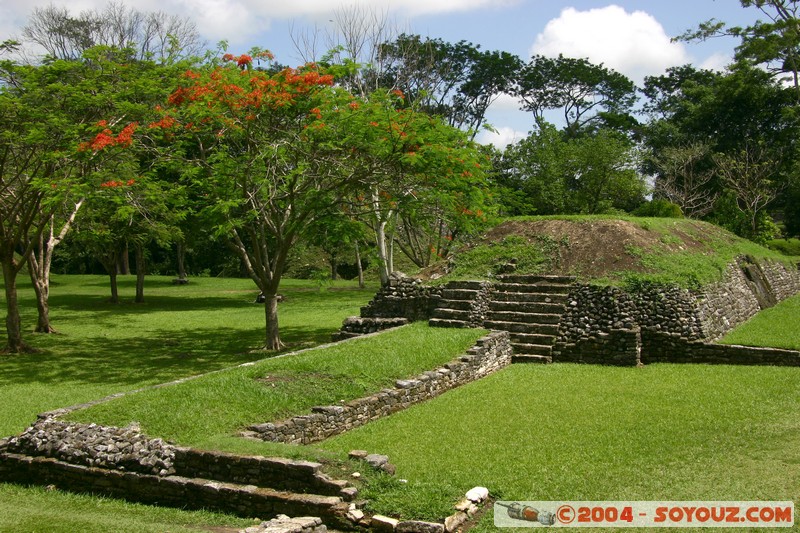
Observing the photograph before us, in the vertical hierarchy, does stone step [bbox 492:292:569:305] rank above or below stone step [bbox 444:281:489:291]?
below

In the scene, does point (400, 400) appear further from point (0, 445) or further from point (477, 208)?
point (477, 208)

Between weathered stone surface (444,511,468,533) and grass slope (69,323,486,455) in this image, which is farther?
grass slope (69,323,486,455)

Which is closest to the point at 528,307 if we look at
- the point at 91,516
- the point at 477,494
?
the point at 477,494

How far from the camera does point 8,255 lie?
1791 cm

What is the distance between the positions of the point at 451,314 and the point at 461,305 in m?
0.40

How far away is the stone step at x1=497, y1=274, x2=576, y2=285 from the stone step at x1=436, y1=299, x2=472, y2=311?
1.46m

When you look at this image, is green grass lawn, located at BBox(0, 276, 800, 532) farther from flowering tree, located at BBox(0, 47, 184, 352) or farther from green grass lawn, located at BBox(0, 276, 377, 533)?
flowering tree, located at BBox(0, 47, 184, 352)

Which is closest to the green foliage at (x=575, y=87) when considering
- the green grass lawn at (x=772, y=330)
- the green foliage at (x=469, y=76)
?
the green foliage at (x=469, y=76)

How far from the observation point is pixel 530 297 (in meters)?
17.3

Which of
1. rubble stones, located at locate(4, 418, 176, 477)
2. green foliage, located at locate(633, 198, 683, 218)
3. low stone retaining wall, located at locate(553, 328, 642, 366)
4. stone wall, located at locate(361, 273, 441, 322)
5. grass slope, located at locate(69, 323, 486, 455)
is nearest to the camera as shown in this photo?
rubble stones, located at locate(4, 418, 176, 477)

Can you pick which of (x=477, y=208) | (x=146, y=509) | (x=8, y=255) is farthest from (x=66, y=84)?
(x=146, y=509)

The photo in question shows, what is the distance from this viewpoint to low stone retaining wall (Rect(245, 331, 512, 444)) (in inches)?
389

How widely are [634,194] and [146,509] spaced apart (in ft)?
84.8

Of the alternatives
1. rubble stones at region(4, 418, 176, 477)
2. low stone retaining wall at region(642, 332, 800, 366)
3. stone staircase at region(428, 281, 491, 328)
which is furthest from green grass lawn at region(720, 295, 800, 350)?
rubble stones at region(4, 418, 176, 477)
